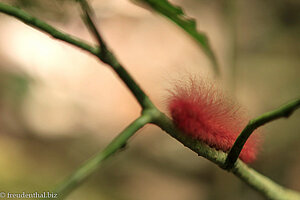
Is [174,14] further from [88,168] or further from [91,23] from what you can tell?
[88,168]

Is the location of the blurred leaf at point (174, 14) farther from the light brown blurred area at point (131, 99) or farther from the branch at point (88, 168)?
the light brown blurred area at point (131, 99)

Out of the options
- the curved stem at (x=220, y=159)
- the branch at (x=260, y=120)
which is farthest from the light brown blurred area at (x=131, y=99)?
the branch at (x=260, y=120)

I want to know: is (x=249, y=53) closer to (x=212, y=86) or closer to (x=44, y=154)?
(x=44, y=154)

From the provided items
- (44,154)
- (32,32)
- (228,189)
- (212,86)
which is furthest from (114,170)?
(212,86)

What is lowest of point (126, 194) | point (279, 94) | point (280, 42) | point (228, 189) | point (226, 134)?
point (126, 194)

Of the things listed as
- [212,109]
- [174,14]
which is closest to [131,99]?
[212,109]
